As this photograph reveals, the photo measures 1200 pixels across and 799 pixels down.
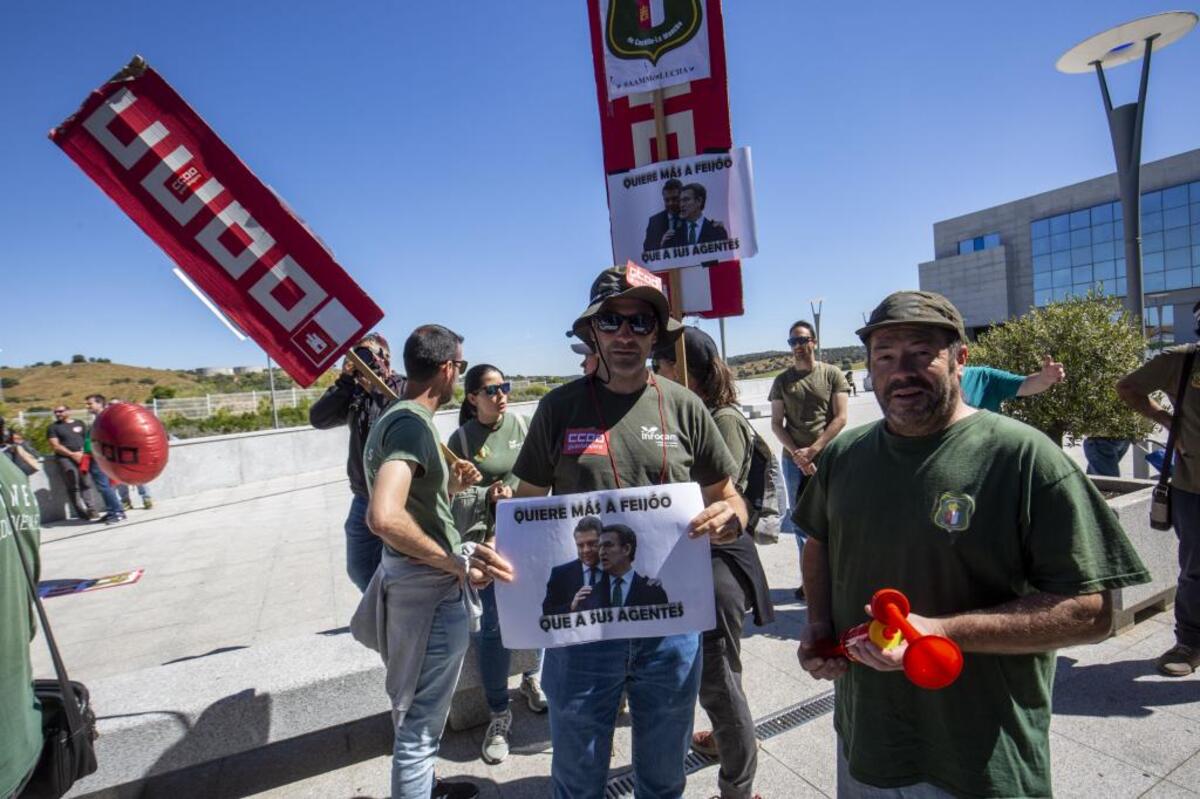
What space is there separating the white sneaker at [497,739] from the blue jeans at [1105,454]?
22.1 ft

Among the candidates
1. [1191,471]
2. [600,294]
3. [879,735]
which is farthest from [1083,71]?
[879,735]

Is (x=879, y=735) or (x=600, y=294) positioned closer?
(x=879, y=735)

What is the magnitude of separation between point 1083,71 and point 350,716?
37.3 ft

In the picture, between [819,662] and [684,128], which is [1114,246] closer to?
[684,128]

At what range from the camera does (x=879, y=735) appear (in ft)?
5.27

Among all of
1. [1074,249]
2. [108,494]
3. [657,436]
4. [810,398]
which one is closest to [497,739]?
[657,436]

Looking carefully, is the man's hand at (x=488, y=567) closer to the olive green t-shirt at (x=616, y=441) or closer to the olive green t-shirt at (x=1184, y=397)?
the olive green t-shirt at (x=616, y=441)

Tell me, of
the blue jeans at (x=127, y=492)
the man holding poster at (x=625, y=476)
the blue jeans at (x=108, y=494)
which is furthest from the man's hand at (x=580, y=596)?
the blue jeans at (x=127, y=492)

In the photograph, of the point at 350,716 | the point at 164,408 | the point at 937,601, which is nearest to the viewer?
the point at 937,601

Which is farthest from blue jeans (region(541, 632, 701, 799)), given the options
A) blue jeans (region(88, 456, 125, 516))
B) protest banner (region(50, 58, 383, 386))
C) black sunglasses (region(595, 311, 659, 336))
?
blue jeans (region(88, 456, 125, 516))

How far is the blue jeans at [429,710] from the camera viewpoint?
2.38 m

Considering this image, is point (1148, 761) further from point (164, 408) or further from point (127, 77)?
point (164, 408)

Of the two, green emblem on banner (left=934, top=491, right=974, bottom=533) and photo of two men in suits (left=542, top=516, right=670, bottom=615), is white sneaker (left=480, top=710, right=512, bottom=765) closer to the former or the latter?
photo of two men in suits (left=542, top=516, right=670, bottom=615)

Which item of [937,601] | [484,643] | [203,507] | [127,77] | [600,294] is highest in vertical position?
[127,77]
